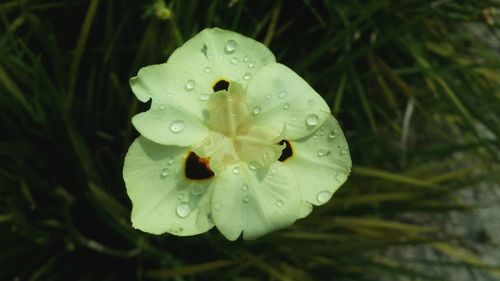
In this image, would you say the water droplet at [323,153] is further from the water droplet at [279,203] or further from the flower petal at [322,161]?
the water droplet at [279,203]

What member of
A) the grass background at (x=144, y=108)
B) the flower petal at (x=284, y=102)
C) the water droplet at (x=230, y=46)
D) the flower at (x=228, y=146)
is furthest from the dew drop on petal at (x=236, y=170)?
the grass background at (x=144, y=108)

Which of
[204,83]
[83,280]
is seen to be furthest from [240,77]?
[83,280]

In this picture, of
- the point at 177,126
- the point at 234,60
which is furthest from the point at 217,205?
the point at 234,60

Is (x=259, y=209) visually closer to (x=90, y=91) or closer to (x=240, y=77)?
(x=240, y=77)

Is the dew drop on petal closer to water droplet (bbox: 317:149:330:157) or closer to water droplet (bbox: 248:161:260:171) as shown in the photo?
water droplet (bbox: 248:161:260:171)

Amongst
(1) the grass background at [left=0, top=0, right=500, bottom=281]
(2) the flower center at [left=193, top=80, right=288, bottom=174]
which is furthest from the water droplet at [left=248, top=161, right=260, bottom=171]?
(1) the grass background at [left=0, top=0, right=500, bottom=281]

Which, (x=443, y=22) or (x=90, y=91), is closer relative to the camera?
(x=90, y=91)
